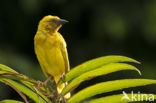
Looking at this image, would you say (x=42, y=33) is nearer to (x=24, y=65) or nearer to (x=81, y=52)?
(x=24, y=65)

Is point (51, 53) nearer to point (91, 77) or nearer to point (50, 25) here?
A: point (50, 25)

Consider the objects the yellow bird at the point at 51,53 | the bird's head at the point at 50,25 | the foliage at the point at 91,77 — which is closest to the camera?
the foliage at the point at 91,77

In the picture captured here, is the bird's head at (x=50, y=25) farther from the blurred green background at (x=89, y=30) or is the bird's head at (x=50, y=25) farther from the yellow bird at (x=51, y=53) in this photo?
the blurred green background at (x=89, y=30)

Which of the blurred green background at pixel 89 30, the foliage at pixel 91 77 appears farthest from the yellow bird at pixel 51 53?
the blurred green background at pixel 89 30

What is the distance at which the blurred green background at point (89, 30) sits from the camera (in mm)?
8578

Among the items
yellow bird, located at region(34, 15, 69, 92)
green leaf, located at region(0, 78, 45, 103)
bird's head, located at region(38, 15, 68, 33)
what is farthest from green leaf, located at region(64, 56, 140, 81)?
bird's head, located at region(38, 15, 68, 33)

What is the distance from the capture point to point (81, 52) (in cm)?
896

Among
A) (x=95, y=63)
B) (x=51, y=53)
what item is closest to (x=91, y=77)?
(x=95, y=63)

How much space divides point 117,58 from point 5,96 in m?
6.39

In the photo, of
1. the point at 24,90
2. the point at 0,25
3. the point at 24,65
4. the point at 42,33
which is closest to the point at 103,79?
the point at 24,65

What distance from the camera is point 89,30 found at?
9.48 meters

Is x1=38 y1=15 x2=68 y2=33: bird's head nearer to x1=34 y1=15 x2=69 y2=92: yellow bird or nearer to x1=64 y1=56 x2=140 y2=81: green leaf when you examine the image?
x1=34 y1=15 x2=69 y2=92: yellow bird

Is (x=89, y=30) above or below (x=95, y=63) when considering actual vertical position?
above

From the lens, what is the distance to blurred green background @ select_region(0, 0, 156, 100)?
858 cm
